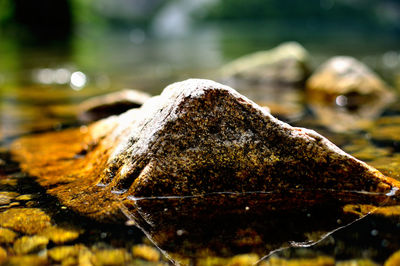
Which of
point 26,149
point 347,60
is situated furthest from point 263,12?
point 26,149

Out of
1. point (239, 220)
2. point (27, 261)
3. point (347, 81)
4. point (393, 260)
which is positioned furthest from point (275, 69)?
point (27, 261)

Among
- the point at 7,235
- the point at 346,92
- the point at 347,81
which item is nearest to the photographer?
the point at 7,235

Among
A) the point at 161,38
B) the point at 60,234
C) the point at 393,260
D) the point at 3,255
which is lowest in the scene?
the point at 393,260

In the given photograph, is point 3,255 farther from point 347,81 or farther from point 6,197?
point 347,81

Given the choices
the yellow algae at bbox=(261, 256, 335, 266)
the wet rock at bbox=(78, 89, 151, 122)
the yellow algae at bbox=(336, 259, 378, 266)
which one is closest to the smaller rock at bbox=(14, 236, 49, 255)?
the yellow algae at bbox=(261, 256, 335, 266)

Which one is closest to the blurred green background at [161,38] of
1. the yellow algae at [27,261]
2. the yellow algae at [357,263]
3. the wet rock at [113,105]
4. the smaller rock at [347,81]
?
Answer: the smaller rock at [347,81]

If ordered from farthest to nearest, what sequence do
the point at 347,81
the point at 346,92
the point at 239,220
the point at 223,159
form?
the point at 347,81 < the point at 346,92 < the point at 223,159 < the point at 239,220

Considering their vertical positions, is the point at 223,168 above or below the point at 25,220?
above
